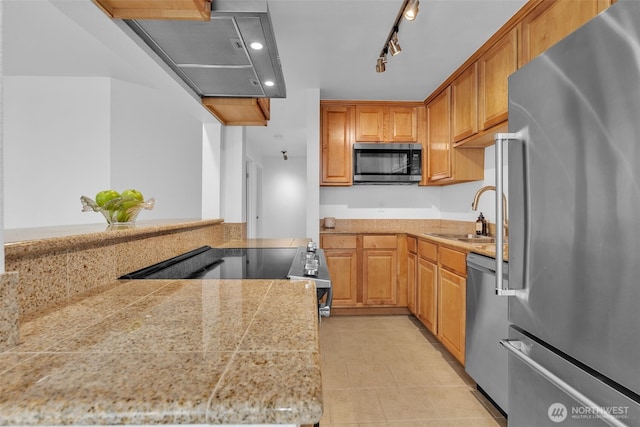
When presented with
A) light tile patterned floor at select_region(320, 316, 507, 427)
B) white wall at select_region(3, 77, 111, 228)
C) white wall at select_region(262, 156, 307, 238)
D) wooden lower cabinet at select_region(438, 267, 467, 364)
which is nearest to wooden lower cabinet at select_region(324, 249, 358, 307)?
light tile patterned floor at select_region(320, 316, 507, 427)

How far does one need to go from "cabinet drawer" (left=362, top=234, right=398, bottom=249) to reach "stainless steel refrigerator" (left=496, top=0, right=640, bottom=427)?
214 cm

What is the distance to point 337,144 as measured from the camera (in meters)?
3.60

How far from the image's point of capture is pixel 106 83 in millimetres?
2969

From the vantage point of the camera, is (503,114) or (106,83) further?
(106,83)

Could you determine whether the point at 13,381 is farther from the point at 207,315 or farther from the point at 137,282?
the point at 137,282

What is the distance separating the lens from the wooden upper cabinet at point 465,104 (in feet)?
8.45

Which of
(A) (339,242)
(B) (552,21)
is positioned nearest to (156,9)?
(B) (552,21)

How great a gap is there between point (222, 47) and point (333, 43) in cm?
129

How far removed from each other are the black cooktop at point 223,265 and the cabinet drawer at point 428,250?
4.72ft

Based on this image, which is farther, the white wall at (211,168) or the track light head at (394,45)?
the white wall at (211,168)

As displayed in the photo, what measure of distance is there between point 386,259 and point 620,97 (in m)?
2.70

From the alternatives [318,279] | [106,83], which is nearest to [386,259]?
[318,279]

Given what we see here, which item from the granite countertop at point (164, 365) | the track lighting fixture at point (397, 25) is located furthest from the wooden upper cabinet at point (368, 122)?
the granite countertop at point (164, 365)

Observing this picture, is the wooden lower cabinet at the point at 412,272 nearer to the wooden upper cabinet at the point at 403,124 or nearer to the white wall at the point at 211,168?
the wooden upper cabinet at the point at 403,124
